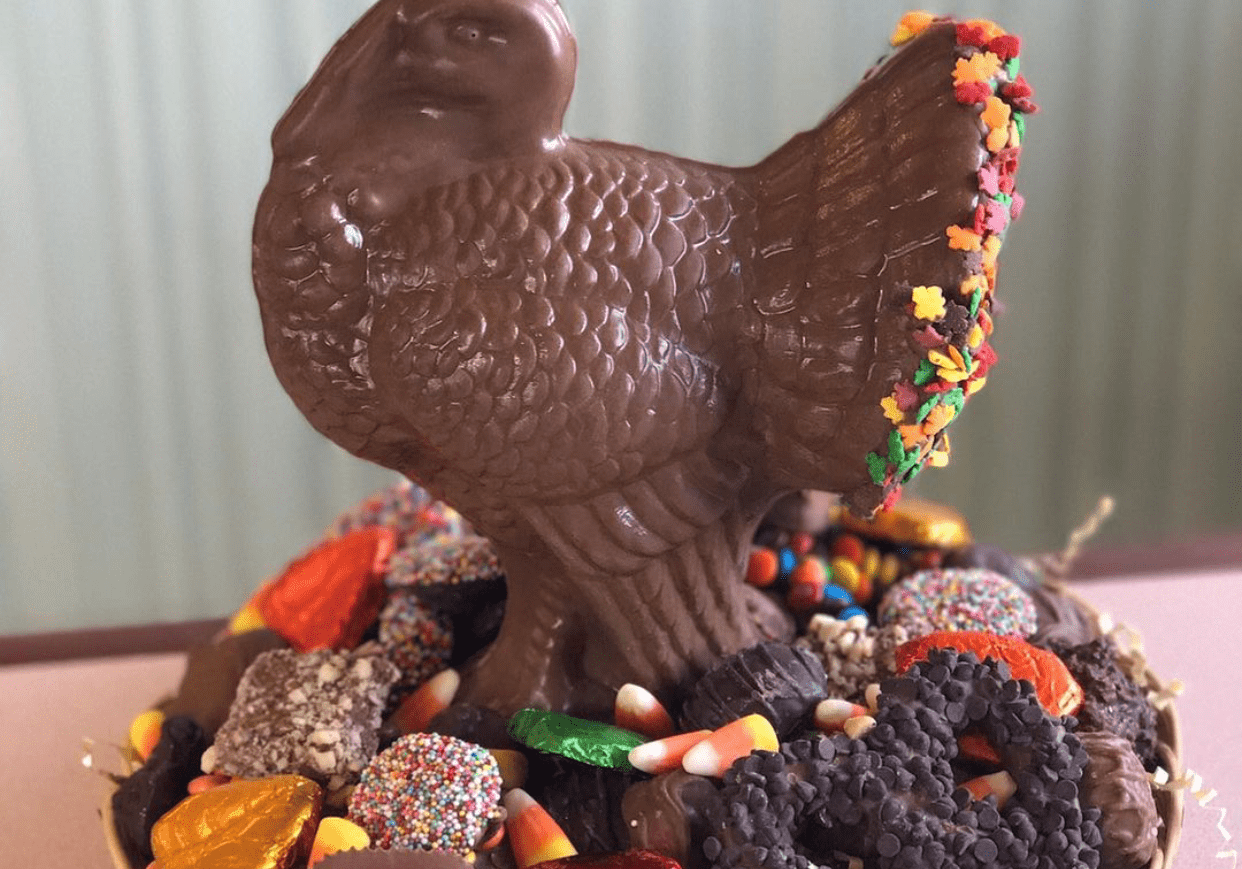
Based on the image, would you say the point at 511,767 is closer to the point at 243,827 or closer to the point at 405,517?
the point at 243,827

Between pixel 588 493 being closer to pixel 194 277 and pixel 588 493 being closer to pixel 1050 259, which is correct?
pixel 194 277

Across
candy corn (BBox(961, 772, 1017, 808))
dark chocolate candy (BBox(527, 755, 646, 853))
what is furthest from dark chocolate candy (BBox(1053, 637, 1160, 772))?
dark chocolate candy (BBox(527, 755, 646, 853))

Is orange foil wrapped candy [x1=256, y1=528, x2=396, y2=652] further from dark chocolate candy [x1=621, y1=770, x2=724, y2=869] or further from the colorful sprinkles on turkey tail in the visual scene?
the colorful sprinkles on turkey tail

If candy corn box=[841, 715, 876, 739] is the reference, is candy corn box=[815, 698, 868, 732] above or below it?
below

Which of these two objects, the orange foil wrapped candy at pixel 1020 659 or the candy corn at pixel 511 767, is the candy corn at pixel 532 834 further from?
the orange foil wrapped candy at pixel 1020 659

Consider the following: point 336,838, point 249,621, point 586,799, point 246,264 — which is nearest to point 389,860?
point 336,838

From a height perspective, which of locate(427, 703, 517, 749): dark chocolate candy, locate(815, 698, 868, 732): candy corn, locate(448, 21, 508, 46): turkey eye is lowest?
locate(427, 703, 517, 749): dark chocolate candy

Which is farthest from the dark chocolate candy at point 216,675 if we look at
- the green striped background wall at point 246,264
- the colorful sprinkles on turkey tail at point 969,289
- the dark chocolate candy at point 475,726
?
the green striped background wall at point 246,264
